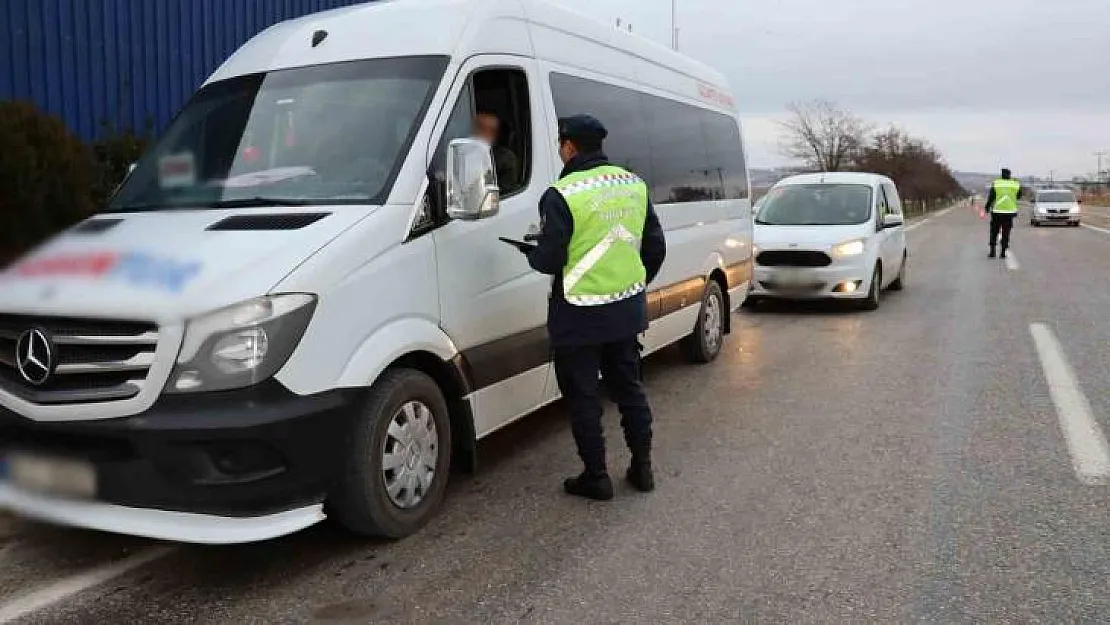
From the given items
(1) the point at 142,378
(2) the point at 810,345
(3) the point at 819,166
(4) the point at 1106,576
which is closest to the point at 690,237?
(2) the point at 810,345

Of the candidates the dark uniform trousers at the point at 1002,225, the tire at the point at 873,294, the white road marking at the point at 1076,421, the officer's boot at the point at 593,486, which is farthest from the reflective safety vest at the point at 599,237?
the dark uniform trousers at the point at 1002,225

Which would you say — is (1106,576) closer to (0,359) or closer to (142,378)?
(142,378)

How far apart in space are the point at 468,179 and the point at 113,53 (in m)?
7.20

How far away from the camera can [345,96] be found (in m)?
→ 4.38

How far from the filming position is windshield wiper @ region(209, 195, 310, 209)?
13.1 ft

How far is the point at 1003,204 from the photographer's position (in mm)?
18188

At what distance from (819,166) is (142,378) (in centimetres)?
5489

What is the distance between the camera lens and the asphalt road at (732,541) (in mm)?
3355

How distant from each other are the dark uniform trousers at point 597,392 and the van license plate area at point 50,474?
2.10m

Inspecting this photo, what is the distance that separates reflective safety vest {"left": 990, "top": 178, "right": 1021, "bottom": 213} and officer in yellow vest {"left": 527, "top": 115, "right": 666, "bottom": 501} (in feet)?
51.5

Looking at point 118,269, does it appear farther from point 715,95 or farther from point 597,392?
point 715,95

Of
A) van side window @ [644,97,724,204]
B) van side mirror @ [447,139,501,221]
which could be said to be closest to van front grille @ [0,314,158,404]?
van side mirror @ [447,139,501,221]

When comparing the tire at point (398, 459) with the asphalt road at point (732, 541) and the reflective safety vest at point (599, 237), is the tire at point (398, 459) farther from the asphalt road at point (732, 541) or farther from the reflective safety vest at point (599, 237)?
the reflective safety vest at point (599, 237)

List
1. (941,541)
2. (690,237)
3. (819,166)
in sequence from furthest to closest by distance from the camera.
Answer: (819,166) → (690,237) → (941,541)
